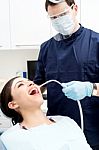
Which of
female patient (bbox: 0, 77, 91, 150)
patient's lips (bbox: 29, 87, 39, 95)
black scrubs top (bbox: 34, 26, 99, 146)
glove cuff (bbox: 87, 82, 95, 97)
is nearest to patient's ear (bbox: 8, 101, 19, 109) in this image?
female patient (bbox: 0, 77, 91, 150)

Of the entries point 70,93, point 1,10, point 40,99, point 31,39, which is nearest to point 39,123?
point 40,99

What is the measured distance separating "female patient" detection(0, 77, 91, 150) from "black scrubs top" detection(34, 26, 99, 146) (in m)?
0.09

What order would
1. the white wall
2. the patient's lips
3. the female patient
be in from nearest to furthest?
1. the female patient
2. the patient's lips
3. the white wall

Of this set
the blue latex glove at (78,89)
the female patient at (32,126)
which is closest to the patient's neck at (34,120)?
the female patient at (32,126)

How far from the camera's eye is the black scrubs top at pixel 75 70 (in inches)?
64.5

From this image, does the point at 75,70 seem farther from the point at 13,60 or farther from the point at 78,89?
the point at 13,60

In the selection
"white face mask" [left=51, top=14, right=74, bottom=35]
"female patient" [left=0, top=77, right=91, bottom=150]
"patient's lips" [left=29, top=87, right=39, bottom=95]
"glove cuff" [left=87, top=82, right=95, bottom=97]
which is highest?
"white face mask" [left=51, top=14, right=74, bottom=35]

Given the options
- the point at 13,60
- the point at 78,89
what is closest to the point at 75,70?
the point at 78,89

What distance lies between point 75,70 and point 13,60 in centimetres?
164

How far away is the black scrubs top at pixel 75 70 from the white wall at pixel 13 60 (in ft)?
4.60

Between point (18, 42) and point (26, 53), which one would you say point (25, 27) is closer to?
point (18, 42)

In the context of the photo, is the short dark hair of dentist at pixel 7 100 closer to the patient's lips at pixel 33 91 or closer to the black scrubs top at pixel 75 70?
the patient's lips at pixel 33 91

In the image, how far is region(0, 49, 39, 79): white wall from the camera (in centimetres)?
317

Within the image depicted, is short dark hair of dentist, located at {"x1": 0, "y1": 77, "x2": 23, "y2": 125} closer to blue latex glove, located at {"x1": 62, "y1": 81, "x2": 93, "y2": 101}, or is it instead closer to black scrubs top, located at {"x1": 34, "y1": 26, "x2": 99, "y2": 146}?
black scrubs top, located at {"x1": 34, "y1": 26, "x2": 99, "y2": 146}
